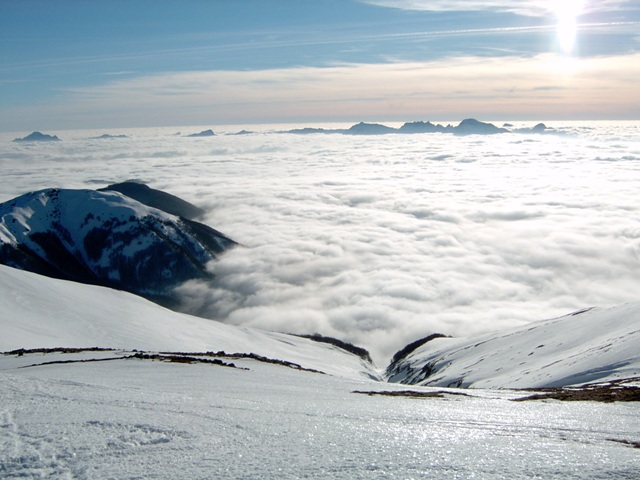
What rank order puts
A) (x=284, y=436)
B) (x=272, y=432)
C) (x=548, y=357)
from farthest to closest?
1. (x=548, y=357)
2. (x=272, y=432)
3. (x=284, y=436)

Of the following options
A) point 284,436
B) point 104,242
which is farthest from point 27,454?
point 104,242

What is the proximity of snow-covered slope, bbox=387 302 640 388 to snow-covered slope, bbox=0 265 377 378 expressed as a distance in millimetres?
19426

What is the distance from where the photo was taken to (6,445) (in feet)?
28.8

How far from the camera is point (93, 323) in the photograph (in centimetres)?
4878

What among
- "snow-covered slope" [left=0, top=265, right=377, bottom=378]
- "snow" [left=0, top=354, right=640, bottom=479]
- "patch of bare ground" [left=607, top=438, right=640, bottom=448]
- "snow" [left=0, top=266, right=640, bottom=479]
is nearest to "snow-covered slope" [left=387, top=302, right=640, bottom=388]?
"snow-covered slope" [left=0, top=265, right=377, bottom=378]

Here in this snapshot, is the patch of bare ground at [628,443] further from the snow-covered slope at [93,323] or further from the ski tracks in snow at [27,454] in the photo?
the snow-covered slope at [93,323]

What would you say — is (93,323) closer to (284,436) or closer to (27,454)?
(27,454)

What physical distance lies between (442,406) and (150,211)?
614 feet

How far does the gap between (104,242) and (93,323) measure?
143567 millimetres

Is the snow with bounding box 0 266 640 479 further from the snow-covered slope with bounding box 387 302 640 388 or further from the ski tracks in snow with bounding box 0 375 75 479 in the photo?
the snow-covered slope with bounding box 387 302 640 388

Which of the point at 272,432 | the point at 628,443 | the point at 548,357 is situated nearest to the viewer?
the point at 272,432

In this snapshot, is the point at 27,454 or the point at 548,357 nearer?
the point at 27,454

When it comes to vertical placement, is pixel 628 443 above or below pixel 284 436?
above

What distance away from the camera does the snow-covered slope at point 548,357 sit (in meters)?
37.0
